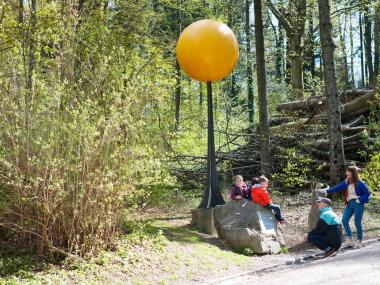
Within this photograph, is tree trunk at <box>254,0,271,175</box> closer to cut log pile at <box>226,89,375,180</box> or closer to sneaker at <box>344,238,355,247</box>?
cut log pile at <box>226,89,375,180</box>

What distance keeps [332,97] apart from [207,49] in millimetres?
4604

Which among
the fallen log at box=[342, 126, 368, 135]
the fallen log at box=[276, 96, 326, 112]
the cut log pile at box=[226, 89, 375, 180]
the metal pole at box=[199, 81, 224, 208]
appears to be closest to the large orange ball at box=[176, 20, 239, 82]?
the metal pole at box=[199, 81, 224, 208]

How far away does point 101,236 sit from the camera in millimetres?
6707

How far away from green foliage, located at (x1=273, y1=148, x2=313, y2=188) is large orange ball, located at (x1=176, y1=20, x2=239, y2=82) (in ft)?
15.1

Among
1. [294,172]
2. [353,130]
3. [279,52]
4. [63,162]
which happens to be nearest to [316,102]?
[353,130]

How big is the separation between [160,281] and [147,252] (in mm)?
905

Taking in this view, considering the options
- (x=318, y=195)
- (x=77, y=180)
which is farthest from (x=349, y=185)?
(x=77, y=180)

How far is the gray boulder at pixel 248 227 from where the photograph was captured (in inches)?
313

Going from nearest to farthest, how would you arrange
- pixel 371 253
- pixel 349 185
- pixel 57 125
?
pixel 57 125 < pixel 371 253 < pixel 349 185

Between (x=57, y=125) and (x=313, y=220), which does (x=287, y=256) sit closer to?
(x=313, y=220)

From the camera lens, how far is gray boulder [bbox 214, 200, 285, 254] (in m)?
7.94

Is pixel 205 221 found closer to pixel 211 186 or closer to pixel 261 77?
pixel 211 186

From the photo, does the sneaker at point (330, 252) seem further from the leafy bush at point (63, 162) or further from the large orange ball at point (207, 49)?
the large orange ball at point (207, 49)

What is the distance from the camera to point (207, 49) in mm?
8602
